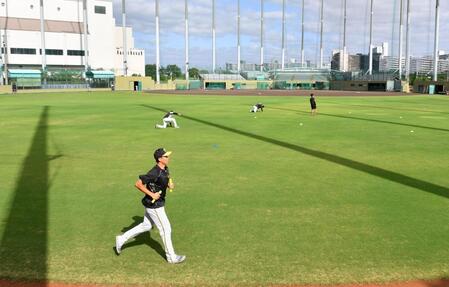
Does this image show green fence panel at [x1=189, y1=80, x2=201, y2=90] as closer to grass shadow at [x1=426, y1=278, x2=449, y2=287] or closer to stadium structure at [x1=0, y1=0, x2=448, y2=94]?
stadium structure at [x1=0, y1=0, x2=448, y2=94]

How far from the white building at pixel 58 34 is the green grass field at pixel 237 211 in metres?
99.0

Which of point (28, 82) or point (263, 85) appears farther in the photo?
point (263, 85)

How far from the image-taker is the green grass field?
21.3ft

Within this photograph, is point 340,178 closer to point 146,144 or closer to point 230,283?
point 230,283

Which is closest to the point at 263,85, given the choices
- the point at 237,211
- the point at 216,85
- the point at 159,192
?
the point at 216,85

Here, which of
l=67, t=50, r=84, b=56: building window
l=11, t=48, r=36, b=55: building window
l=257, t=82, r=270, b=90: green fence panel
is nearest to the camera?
l=11, t=48, r=36, b=55: building window

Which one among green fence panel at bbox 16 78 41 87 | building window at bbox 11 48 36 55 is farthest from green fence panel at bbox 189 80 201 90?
building window at bbox 11 48 36 55

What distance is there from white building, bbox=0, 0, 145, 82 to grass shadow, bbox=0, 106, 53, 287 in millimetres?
100991

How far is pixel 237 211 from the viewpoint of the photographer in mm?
9180

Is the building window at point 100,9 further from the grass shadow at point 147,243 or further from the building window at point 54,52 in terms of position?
the grass shadow at point 147,243

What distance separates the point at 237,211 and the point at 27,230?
387 centimetres

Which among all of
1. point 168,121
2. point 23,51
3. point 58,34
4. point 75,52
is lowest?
point 168,121

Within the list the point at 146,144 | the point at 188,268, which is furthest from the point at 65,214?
the point at 146,144

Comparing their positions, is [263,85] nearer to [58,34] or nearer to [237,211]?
[58,34]
